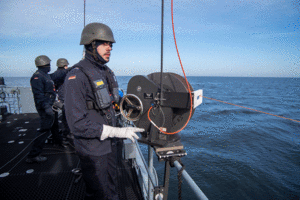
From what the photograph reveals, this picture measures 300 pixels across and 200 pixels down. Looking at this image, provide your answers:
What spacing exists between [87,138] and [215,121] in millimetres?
21061

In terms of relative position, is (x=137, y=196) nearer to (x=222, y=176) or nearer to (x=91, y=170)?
(x=91, y=170)

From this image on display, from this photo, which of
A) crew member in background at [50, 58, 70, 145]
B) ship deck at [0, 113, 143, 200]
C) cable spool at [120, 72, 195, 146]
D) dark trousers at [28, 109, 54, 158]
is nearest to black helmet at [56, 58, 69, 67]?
crew member in background at [50, 58, 70, 145]

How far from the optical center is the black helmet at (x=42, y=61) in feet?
14.0

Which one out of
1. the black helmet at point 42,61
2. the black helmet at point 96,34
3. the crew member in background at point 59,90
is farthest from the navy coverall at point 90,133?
the crew member in background at point 59,90

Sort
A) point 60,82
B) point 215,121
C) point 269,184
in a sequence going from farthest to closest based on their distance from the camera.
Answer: point 215,121 → point 269,184 → point 60,82

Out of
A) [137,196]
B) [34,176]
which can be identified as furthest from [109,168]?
[34,176]

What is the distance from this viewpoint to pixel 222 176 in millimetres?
10039

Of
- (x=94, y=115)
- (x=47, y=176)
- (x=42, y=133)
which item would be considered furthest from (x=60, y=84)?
(x=94, y=115)

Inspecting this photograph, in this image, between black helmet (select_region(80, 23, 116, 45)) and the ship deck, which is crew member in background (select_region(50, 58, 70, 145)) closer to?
the ship deck

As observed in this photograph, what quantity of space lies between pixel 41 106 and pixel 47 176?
1588 millimetres

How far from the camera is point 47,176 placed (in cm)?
367

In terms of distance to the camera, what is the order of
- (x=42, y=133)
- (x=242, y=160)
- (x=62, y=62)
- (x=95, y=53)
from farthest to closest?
(x=242, y=160) → (x=62, y=62) → (x=42, y=133) → (x=95, y=53)

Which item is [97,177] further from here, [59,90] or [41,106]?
[59,90]

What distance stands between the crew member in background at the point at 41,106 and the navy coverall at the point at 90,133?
8.30 feet
